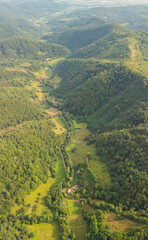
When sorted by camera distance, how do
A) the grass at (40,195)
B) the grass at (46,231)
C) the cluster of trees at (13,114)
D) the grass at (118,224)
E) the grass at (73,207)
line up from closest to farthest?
the grass at (118,224) < the grass at (46,231) < the grass at (73,207) < the grass at (40,195) < the cluster of trees at (13,114)

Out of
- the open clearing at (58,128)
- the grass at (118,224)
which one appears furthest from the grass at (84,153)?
the grass at (118,224)

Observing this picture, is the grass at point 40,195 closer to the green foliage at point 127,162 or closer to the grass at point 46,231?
the grass at point 46,231

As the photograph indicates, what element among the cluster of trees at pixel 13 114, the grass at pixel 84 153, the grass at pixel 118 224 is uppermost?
the cluster of trees at pixel 13 114

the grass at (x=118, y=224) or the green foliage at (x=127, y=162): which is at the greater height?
the green foliage at (x=127, y=162)

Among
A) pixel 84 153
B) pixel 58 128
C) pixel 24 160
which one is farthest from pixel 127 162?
pixel 58 128

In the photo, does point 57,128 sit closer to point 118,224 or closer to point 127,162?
point 127,162

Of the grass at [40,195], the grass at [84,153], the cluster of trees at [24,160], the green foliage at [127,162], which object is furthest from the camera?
the grass at [84,153]

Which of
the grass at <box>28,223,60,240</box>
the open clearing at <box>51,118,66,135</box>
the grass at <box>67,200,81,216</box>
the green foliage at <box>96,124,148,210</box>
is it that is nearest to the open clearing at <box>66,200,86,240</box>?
the grass at <box>67,200,81,216</box>

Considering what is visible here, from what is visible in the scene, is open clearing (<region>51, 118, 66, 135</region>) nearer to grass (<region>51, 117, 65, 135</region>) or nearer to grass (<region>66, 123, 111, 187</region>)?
grass (<region>51, 117, 65, 135</region>)
